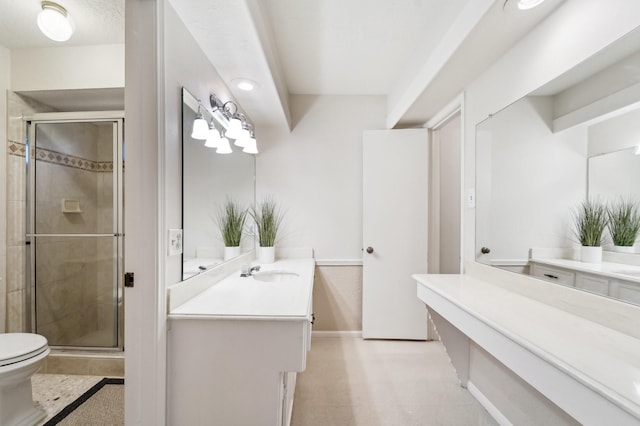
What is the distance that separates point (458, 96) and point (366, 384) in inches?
84.4

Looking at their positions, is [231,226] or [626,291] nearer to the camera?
[626,291]

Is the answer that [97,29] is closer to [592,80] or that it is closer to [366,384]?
[592,80]

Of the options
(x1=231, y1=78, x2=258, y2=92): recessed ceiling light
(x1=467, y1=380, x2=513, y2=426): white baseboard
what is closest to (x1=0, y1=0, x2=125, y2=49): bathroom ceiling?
(x1=231, y1=78, x2=258, y2=92): recessed ceiling light

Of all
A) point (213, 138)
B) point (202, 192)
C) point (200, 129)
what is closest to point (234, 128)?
point (213, 138)

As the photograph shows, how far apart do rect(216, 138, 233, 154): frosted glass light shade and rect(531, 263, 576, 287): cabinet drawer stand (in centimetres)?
185

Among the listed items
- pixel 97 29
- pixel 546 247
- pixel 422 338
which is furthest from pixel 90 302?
pixel 546 247

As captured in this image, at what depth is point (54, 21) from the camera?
1433mm

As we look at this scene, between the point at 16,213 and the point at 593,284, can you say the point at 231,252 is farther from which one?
the point at 593,284

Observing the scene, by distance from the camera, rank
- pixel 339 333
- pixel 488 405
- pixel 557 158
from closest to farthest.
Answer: pixel 557 158
pixel 488 405
pixel 339 333

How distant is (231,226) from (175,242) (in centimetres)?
77

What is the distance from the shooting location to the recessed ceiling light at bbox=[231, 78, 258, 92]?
166cm

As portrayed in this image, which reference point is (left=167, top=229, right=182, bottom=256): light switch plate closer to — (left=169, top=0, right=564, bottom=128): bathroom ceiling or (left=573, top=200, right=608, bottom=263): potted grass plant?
(left=169, top=0, right=564, bottom=128): bathroom ceiling

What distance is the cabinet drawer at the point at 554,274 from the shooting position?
103cm

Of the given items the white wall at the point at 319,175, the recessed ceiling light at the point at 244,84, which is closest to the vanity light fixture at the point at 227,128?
the recessed ceiling light at the point at 244,84
